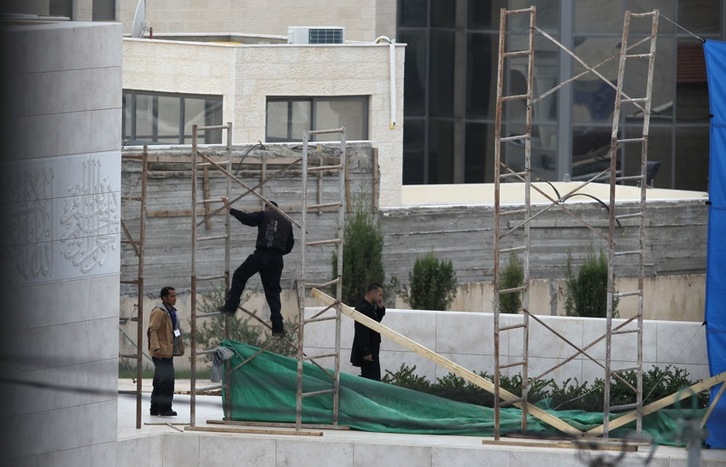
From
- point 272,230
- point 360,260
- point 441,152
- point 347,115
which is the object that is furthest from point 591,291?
point 441,152

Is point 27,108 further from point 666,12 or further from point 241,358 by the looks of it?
point 666,12

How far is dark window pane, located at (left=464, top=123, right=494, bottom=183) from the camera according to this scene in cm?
3409

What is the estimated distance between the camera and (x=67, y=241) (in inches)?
524

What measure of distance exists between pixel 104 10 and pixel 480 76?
69.1ft

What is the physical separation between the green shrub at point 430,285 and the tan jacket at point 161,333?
16.3 ft

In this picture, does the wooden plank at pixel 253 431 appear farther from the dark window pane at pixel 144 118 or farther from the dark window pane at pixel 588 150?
the dark window pane at pixel 588 150

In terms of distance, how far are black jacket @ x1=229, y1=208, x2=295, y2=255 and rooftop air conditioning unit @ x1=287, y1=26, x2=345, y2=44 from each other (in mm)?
11345

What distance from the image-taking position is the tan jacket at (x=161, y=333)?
1524 cm

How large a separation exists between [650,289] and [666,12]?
1245cm

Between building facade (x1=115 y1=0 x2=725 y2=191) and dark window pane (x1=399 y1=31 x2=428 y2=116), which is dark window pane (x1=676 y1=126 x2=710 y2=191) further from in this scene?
dark window pane (x1=399 y1=31 x2=428 y2=116)

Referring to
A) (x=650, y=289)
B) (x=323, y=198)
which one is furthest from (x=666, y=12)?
(x=323, y=198)

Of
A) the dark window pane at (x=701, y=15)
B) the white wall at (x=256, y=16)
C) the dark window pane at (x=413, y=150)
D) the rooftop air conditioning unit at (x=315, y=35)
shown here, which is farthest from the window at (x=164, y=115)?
the dark window pane at (x=701, y=15)

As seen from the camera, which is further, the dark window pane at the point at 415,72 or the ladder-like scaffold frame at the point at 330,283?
the dark window pane at the point at 415,72

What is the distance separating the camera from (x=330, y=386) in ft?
51.2
